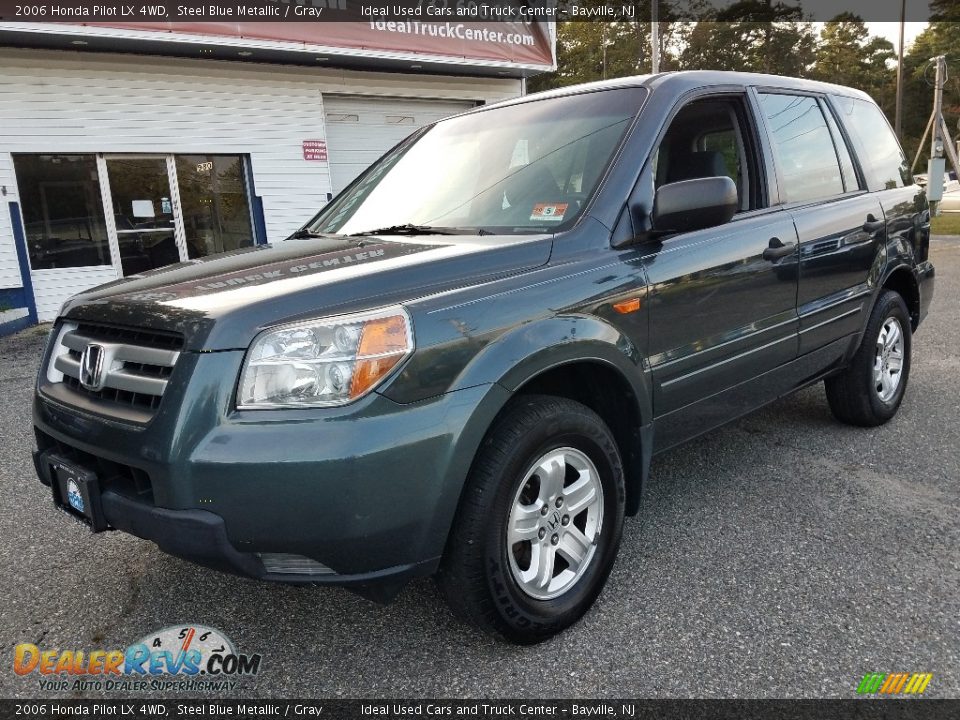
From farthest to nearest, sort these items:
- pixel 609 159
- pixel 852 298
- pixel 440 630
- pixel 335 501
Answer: pixel 852 298 < pixel 609 159 < pixel 440 630 < pixel 335 501

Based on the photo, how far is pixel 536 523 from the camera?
7.61 ft

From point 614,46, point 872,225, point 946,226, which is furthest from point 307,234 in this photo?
point 614,46

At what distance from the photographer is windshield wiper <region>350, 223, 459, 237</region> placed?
9.23ft

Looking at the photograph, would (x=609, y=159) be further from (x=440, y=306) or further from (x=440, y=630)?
(x=440, y=630)

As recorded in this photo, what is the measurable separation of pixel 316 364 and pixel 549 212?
3.82ft

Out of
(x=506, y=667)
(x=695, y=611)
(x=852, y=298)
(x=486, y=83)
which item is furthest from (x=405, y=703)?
(x=486, y=83)

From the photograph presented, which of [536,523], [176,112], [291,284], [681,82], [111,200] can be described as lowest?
[536,523]

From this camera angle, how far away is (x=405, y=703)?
2.14 meters

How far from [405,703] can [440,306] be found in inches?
44.9

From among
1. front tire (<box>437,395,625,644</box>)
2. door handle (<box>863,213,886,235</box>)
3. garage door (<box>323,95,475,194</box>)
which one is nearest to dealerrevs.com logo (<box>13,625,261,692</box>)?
front tire (<box>437,395,625,644</box>)

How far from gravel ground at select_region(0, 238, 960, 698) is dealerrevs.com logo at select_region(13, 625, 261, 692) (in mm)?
47

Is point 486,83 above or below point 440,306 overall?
above

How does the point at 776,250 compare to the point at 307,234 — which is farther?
the point at 307,234

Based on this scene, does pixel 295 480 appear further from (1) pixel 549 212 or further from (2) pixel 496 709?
(1) pixel 549 212
